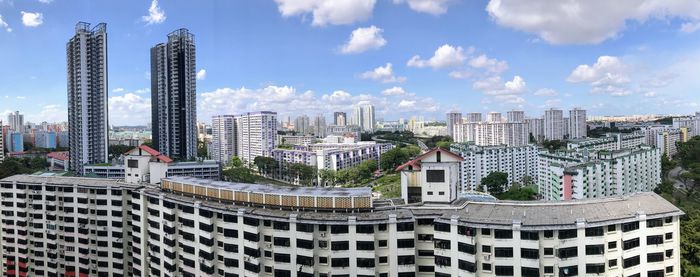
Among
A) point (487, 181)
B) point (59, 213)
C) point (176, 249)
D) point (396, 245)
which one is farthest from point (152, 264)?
point (487, 181)

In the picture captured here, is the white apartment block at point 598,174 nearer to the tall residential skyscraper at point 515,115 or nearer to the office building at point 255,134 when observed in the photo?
the office building at point 255,134

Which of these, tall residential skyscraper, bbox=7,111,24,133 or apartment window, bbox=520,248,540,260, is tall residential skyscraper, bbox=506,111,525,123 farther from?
tall residential skyscraper, bbox=7,111,24,133

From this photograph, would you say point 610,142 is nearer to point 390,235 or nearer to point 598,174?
point 598,174

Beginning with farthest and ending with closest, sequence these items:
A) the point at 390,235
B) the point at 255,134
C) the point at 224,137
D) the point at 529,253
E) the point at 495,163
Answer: the point at 224,137 → the point at 255,134 → the point at 495,163 → the point at 390,235 → the point at 529,253

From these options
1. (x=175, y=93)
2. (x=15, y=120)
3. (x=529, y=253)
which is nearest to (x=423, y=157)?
(x=529, y=253)

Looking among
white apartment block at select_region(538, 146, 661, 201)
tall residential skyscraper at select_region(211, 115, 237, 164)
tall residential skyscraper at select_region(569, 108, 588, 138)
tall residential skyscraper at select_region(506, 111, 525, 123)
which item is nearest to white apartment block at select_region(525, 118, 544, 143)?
tall residential skyscraper at select_region(506, 111, 525, 123)

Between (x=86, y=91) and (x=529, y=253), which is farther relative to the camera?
(x=86, y=91)
